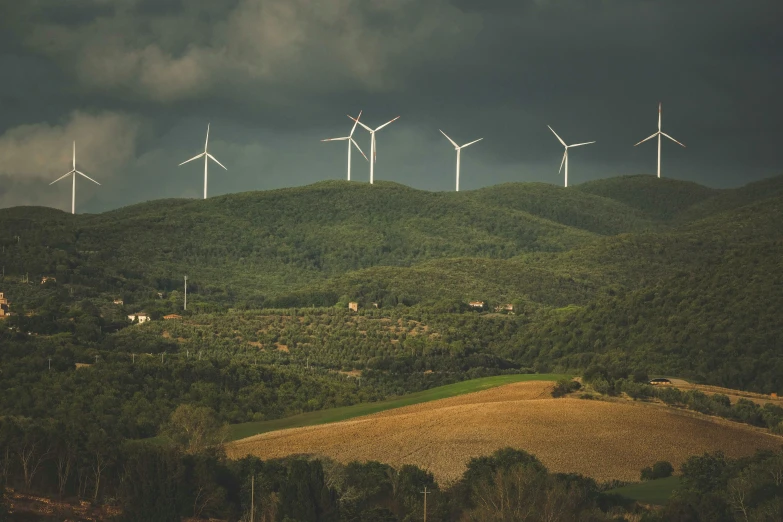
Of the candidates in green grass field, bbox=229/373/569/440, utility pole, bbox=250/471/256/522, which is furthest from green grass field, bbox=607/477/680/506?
green grass field, bbox=229/373/569/440

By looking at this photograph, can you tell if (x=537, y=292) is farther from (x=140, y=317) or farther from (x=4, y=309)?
Answer: (x=4, y=309)

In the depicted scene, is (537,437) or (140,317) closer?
(537,437)

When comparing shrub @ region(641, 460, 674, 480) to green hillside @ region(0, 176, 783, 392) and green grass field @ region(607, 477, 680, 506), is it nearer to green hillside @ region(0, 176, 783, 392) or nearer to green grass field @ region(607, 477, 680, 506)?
green grass field @ region(607, 477, 680, 506)

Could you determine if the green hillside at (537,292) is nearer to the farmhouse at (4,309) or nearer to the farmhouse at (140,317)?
the farmhouse at (140,317)

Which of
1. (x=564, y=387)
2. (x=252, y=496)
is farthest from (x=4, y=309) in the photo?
(x=252, y=496)

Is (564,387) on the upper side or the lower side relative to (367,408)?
upper

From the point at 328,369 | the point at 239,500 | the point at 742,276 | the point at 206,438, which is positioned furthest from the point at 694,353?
the point at 239,500

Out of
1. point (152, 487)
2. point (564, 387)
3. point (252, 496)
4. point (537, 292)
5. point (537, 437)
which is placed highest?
point (537, 292)
